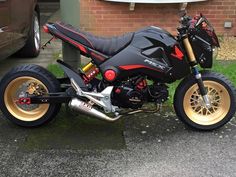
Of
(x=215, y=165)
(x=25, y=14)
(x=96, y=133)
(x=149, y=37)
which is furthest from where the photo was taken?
(x=25, y=14)

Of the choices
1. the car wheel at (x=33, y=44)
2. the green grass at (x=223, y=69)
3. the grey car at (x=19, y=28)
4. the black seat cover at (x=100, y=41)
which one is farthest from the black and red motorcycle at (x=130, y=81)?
the car wheel at (x=33, y=44)

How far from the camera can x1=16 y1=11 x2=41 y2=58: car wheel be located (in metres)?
7.29

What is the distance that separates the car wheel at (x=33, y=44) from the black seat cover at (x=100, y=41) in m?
2.93

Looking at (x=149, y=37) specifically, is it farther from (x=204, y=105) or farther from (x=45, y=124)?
(x=45, y=124)

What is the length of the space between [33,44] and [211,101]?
3.72 m

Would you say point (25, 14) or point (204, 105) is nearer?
point (204, 105)

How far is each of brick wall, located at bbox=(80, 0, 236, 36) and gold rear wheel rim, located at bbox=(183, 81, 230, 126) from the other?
4.08 m

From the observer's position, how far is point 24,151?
4211mm

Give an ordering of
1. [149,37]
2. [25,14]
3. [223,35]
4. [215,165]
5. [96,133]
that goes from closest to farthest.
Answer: [215,165] < [149,37] < [96,133] < [25,14] < [223,35]

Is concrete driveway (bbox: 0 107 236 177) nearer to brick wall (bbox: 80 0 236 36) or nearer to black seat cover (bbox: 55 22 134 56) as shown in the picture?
black seat cover (bbox: 55 22 134 56)

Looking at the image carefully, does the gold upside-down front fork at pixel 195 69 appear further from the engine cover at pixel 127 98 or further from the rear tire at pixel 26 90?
the rear tire at pixel 26 90

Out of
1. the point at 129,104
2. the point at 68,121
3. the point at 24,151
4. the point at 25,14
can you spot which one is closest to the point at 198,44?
the point at 129,104

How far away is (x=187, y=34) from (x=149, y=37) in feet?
1.22

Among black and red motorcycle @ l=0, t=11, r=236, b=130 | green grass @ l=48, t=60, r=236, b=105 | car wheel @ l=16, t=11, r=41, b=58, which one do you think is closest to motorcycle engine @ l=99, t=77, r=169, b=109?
black and red motorcycle @ l=0, t=11, r=236, b=130
